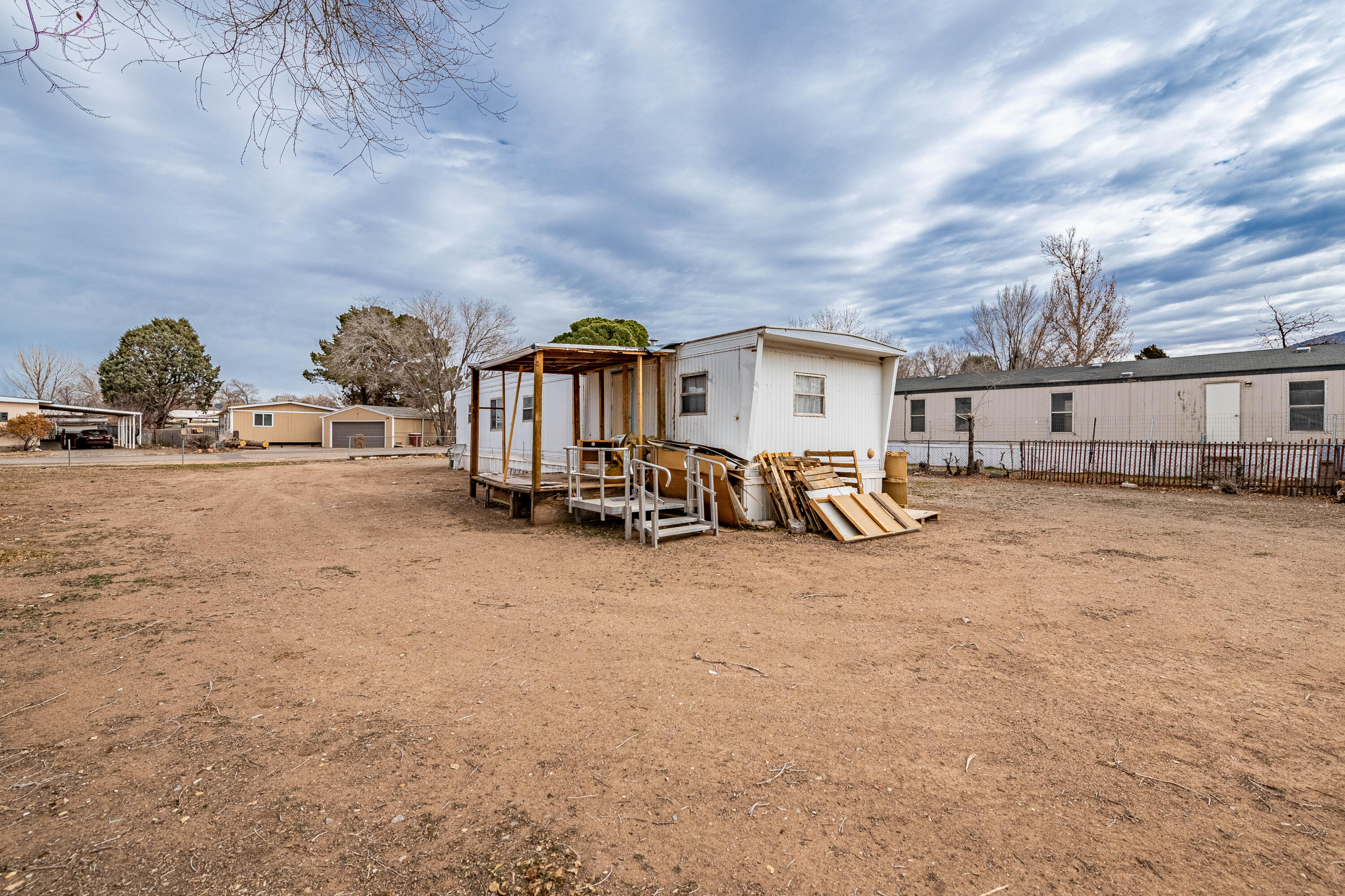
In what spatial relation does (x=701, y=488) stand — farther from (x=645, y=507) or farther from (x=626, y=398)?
(x=626, y=398)

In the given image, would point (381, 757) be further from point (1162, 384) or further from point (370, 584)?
point (1162, 384)

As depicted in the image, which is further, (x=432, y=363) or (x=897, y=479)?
(x=432, y=363)

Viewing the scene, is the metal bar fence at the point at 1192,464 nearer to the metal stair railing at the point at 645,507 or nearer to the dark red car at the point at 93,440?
the metal stair railing at the point at 645,507

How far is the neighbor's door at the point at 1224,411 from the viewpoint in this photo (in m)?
15.6

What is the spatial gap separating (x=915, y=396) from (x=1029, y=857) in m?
22.5

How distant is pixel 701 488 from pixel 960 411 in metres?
16.1

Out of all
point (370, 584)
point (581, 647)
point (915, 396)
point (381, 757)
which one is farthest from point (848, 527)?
point (915, 396)

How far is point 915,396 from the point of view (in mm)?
22828

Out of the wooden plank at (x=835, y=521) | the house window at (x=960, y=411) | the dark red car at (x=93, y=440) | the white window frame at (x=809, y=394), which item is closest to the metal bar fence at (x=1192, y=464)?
the house window at (x=960, y=411)

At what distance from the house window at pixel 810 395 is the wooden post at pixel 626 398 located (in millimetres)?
3107

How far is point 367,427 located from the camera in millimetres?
40531

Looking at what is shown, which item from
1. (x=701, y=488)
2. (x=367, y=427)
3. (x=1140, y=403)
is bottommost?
(x=701, y=488)

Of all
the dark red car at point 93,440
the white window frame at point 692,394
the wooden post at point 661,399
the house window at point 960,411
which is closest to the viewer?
the white window frame at point 692,394

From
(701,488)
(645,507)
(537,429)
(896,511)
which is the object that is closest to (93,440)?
(537,429)
